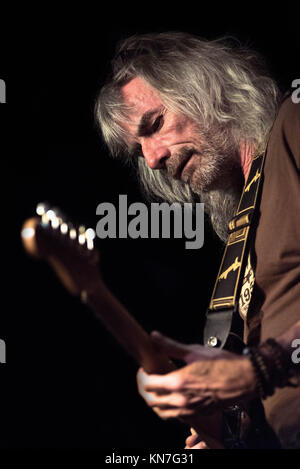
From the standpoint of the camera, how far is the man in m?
1.14

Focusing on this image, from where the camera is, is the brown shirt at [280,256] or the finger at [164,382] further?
the brown shirt at [280,256]

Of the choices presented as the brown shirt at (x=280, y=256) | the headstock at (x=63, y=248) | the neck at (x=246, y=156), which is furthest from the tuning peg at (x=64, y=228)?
the neck at (x=246, y=156)

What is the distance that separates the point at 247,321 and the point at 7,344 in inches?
43.3

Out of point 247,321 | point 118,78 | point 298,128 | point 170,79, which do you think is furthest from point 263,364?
point 118,78

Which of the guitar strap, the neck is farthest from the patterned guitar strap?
the neck

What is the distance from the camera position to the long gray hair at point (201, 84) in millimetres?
1814

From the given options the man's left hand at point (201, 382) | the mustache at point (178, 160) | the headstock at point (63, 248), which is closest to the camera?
the headstock at point (63, 248)

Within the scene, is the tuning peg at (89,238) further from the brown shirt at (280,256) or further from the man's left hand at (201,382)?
the brown shirt at (280,256)

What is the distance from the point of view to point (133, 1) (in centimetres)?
211

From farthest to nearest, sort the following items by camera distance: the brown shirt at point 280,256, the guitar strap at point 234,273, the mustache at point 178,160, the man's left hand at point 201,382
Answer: the mustache at point 178,160
the guitar strap at point 234,273
the brown shirt at point 280,256
the man's left hand at point 201,382

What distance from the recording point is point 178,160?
5.94ft

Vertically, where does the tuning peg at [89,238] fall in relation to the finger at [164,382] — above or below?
above

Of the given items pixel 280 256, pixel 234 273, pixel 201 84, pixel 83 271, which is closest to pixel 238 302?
pixel 234 273

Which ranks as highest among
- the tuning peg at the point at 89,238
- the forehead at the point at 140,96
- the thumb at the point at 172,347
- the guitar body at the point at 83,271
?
the forehead at the point at 140,96
